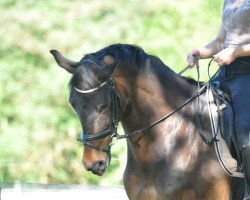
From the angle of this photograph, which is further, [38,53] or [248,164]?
[38,53]

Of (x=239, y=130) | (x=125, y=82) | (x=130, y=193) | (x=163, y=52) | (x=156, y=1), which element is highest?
(x=156, y=1)

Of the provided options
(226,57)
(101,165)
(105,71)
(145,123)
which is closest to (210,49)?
(226,57)

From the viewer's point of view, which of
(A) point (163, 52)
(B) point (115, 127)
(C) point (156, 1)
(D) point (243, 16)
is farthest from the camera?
(C) point (156, 1)

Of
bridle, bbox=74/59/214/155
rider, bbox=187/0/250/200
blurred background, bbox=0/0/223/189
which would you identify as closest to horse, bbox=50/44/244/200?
bridle, bbox=74/59/214/155

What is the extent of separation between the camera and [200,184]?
480cm

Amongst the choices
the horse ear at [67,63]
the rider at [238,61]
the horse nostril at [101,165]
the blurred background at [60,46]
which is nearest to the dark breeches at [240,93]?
the rider at [238,61]

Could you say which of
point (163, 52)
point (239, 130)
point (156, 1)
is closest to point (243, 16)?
Result: point (239, 130)

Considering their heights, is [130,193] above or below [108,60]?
below

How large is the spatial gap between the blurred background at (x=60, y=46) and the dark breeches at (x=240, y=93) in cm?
794

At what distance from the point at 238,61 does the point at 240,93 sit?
13.2 inches

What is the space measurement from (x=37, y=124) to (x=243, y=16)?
896 centimetres

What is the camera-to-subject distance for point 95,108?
4.61 metres

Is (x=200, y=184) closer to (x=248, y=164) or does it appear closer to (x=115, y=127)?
(x=248, y=164)

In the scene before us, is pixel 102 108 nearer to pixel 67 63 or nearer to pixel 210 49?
pixel 67 63
